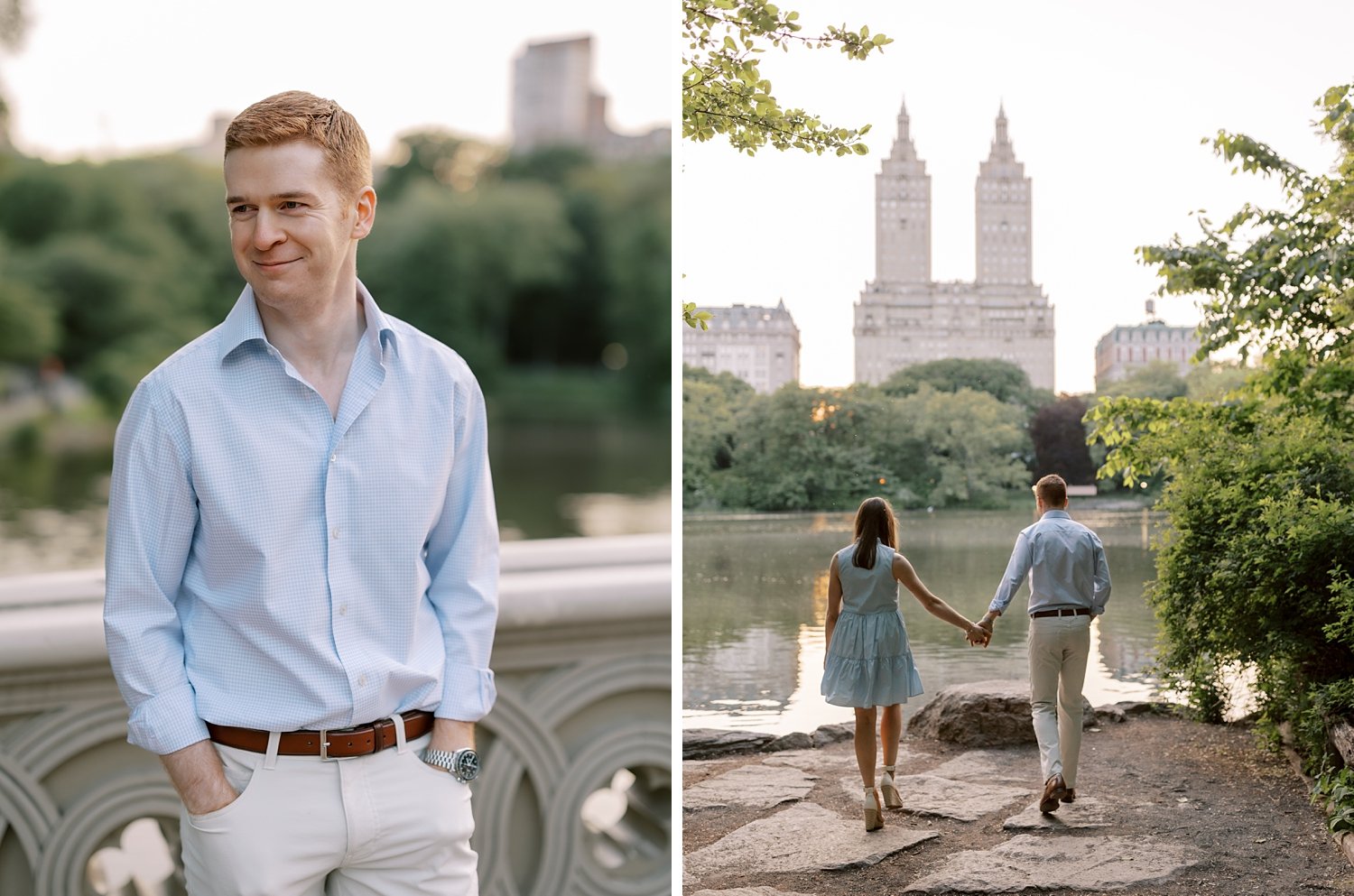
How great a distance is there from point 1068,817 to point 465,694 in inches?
78.2

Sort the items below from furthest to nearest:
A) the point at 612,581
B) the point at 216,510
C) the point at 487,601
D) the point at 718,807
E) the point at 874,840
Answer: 1. the point at 718,807
2. the point at 874,840
3. the point at 612,581
4. the point at 487,601
5. the point at 216,510

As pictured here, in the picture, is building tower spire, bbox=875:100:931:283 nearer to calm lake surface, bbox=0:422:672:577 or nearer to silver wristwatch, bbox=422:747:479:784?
silver wristwatch, bbox=422:747:479:784

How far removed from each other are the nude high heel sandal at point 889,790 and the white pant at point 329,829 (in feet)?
5.94

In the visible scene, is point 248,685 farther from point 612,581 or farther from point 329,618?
point 612,581

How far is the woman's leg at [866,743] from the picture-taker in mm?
2670

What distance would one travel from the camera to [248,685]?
3.31 feet

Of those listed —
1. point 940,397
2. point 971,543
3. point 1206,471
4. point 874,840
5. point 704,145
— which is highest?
point 704,145

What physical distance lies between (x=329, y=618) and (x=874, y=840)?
6.43 ft

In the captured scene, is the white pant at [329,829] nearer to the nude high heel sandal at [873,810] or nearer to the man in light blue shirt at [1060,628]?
the nude high heel sandal at [873,810]

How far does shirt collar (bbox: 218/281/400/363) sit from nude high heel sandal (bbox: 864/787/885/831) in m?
1.94

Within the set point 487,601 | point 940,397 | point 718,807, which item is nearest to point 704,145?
point 940,397

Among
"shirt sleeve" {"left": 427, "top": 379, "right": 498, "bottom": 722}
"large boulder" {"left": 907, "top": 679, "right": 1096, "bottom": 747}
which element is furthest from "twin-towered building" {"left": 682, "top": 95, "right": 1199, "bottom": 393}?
"shirt sleeve" {"left": 427, "top": 379, "right": 498, "bottom": 722}

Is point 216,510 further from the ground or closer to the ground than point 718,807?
further from the ground

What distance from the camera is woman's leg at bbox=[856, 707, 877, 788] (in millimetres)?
2670
